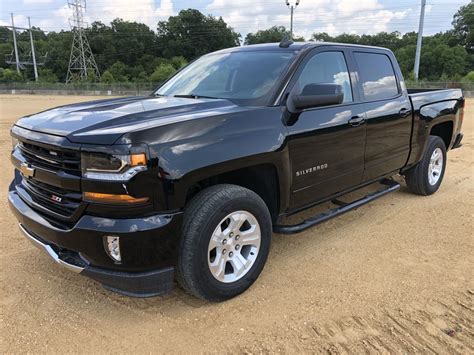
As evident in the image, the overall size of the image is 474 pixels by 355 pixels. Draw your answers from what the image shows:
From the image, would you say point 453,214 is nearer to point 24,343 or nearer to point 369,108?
point 369,108

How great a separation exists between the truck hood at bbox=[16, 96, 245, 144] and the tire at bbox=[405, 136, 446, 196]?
326 centimetres

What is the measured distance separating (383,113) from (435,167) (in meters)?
1.96

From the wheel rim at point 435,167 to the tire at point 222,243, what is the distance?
11.3ft

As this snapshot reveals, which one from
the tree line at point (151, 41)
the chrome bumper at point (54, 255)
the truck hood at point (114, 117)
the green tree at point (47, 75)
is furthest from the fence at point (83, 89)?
the chrome bumper at point (54, 255)

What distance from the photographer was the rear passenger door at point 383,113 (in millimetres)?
4375

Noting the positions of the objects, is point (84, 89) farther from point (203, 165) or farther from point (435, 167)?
point (203, 165)

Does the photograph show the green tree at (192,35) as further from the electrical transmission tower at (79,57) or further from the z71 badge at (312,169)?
the z71 badge at (312,169)

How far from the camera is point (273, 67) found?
3748mm

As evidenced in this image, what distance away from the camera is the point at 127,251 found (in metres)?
2.64

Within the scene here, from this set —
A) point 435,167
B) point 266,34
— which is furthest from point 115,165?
point 266,34

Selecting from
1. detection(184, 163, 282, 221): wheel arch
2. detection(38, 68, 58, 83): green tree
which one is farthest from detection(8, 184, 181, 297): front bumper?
detection(38, 68, 58, 83): green tree

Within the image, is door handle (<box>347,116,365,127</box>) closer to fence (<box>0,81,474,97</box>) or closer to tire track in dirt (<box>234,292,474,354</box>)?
tire track in dirt (<box>234,292,474,354</box>)

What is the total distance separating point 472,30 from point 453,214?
3045 inches

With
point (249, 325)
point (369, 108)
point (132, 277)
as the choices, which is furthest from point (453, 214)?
point (132, 277)
